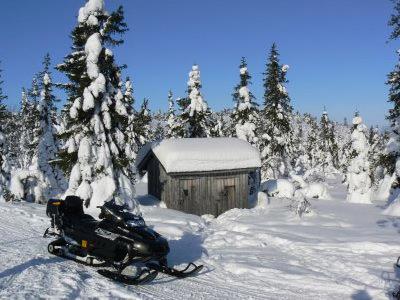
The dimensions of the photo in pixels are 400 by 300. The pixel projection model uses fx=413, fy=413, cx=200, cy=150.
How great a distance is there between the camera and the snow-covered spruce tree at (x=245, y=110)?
122ft

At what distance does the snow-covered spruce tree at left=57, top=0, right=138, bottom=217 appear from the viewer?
18.5 meters

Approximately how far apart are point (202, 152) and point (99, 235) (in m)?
13.4

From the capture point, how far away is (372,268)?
36.6 ft

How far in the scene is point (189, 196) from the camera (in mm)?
22641

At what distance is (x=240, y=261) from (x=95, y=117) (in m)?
10.6

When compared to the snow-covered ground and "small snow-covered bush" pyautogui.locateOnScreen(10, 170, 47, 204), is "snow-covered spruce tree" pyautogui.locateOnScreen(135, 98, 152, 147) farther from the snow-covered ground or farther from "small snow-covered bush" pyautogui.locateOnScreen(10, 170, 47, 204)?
the snow-covered ground

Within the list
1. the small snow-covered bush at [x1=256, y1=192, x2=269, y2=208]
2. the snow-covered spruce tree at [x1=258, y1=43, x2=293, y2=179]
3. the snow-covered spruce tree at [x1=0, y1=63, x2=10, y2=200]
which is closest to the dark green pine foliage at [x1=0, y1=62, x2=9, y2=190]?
the snow-covered spruce tree at [x1=0, y1=63, x2=10, y2=200]

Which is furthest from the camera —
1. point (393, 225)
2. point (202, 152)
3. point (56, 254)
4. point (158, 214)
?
point (202, 152)

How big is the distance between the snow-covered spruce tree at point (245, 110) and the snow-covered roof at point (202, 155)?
40.9ft

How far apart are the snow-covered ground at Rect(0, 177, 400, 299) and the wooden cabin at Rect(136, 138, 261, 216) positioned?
11.3ft

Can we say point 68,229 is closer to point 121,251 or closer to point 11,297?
point 121,251

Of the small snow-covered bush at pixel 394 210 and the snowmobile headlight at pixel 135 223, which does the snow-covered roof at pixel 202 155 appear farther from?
the snowmobile headlight at pixel 135 223

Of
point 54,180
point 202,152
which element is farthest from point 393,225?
point 54,180

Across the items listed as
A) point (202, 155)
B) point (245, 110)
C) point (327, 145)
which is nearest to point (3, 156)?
point (202, 155)
